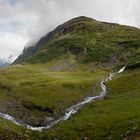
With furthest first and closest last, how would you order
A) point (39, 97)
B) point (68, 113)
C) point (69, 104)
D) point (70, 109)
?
1. point (39, 97)
2. point (69, 104)
3. point (70, 109)
4. point (68, 113)

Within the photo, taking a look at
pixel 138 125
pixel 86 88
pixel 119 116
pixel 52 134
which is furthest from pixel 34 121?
pixel 86 88

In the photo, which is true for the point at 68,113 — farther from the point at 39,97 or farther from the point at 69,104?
the point at 39,97

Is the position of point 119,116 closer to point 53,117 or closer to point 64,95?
point 53,117

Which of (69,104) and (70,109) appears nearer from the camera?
(70,109)

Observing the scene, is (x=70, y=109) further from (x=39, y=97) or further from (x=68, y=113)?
(x=39, y=97)

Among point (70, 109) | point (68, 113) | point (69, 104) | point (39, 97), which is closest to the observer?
point (68, 113)

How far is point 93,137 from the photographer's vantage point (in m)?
87.6

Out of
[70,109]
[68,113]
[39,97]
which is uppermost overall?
A: [39,97]

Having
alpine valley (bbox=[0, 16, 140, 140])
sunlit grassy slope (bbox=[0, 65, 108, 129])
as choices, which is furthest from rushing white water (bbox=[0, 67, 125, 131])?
sunlit grassy slope (bbox=[0, 65, 108, 129])

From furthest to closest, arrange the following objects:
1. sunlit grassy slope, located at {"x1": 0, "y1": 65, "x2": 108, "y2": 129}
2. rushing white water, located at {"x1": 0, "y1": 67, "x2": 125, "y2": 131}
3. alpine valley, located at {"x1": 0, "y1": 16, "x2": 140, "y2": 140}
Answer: sunlit grassy slope, located at {"x1": 0, "y1": 65, "x2": 108, "y2": 129}
rushing white water, located at {"x1": 0, "y1": 67, "x2": 125, "y2": 131}
alpine valley, located at {"x1": 0, "y1": 16, "x2": 140, "y2": 140}

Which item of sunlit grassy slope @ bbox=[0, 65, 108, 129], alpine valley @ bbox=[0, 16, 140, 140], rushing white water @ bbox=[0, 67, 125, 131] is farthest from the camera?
sunlit grassy slope @ bbox=[0, 65, 108, 129]

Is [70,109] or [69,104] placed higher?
[69,104]

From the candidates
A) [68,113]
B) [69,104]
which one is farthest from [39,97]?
[68,113]

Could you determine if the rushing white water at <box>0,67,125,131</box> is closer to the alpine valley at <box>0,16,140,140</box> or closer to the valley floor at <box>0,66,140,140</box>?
the alpine valley at <box>0,16,140,140</box>
